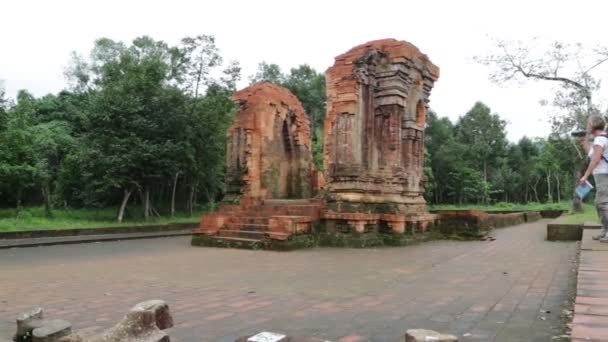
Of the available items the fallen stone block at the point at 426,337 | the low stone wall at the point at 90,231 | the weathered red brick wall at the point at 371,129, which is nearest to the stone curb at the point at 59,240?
the low stone wall at the point at 90,231

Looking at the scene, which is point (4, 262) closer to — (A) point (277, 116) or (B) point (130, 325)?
(B) point (130, 325)

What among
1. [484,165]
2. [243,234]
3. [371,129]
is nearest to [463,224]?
[371,129]

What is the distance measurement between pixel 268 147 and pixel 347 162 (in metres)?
3.36

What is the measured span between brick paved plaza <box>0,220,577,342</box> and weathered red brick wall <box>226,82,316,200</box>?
16.7 ft

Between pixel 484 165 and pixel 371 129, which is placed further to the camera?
pixel 484 165

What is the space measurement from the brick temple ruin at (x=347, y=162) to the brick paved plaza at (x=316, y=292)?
7.60 feet

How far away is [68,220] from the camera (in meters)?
20.1

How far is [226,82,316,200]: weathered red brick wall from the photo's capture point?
44.4 feet

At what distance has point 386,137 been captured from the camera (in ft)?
40.8

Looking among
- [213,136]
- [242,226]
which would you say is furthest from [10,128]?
[242,226]

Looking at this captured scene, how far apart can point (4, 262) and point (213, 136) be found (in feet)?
49.3

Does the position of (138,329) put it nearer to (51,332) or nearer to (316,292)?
(51,332)

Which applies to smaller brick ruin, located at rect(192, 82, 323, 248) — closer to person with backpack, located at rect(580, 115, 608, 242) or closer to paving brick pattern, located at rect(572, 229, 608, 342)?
person with backpack, located at rect(580, 115, 608, 242)

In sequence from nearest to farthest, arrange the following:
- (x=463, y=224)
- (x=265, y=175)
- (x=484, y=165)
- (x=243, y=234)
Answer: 1. (x=243, y=234)
2. (x=463, y=224)
3. (x=265, y=175)
4. (x=484, y=165)
